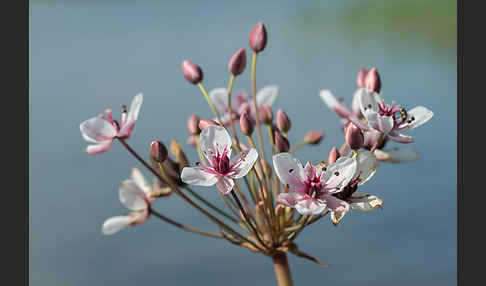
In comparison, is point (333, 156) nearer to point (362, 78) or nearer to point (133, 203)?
point (362, 78)

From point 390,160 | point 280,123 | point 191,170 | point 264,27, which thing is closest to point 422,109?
point 390,160

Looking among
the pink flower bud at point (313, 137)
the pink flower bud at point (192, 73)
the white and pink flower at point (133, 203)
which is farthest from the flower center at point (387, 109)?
the white and pink flower at point (133, 203)

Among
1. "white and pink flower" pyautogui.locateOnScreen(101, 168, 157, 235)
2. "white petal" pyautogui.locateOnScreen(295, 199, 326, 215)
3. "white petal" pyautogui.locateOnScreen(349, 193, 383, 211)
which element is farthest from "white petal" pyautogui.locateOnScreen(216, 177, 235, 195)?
"white and pink flower" pyautogui.locateOnScreen(101, 168, 157, 235)

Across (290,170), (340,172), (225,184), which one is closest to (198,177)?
(225,184)

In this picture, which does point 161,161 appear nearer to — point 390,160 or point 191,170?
point 191,170

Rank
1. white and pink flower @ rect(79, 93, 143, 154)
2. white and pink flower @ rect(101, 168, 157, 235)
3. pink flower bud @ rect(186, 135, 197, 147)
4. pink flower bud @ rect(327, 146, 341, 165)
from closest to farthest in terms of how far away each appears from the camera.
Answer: pink flower bud @ rect(327, 146, 341, 165)
white and pink flower @ rect(79, 93, 143, 154)
white and pink flower @ rect(101, 168, 157, 235)
pink flower bud @ rect(186, 135, 197, 147)

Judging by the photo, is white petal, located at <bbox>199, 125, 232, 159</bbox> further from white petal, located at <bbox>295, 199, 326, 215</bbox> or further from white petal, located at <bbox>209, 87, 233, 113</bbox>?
white petal, located at <bbox>209, 87, 233, 113</bbox>
